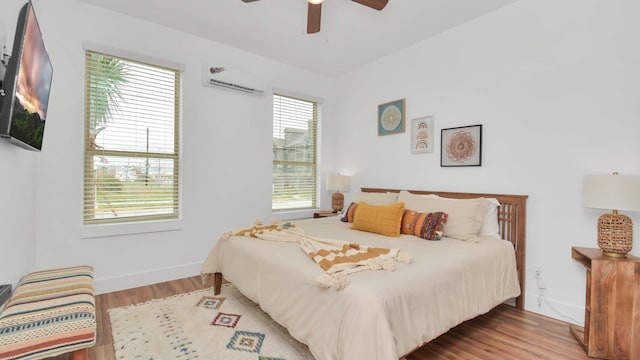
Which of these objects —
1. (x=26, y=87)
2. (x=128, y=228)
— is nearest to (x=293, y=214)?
(x=128, y=228)

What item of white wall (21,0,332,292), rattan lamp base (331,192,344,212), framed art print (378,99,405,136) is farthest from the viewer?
rattan lamp base (331,192,344,212)

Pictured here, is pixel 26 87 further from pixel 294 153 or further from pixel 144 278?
pixel 294 153

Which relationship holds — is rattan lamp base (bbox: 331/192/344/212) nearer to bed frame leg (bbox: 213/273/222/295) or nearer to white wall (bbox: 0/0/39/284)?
bed frame leg (bbox: 213/273/222/295)

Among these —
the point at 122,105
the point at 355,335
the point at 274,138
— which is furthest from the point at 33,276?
the point at 274,138

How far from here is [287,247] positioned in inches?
88.3

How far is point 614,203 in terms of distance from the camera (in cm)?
188

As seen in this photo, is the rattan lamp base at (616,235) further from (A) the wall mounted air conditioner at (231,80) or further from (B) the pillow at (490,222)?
(A) the wall mounted air conditioner at (231,80)

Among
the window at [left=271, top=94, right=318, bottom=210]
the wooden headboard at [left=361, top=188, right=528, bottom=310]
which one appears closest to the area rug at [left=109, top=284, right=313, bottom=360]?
the window at [left=271, top=94, right=318, bottom=210]

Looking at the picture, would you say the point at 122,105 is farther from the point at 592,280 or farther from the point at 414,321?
the point at 592,280

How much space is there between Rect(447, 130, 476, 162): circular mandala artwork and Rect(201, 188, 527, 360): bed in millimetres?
454

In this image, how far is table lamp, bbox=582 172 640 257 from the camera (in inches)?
72.7

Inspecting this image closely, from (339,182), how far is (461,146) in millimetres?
1767

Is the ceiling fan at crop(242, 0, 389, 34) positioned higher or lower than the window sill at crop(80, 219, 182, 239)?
higher

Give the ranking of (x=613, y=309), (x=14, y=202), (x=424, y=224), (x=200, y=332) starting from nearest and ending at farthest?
(x=613, y=309)
(x=14, y=202)
(x=200, y=332)
(x=424, y=224)
